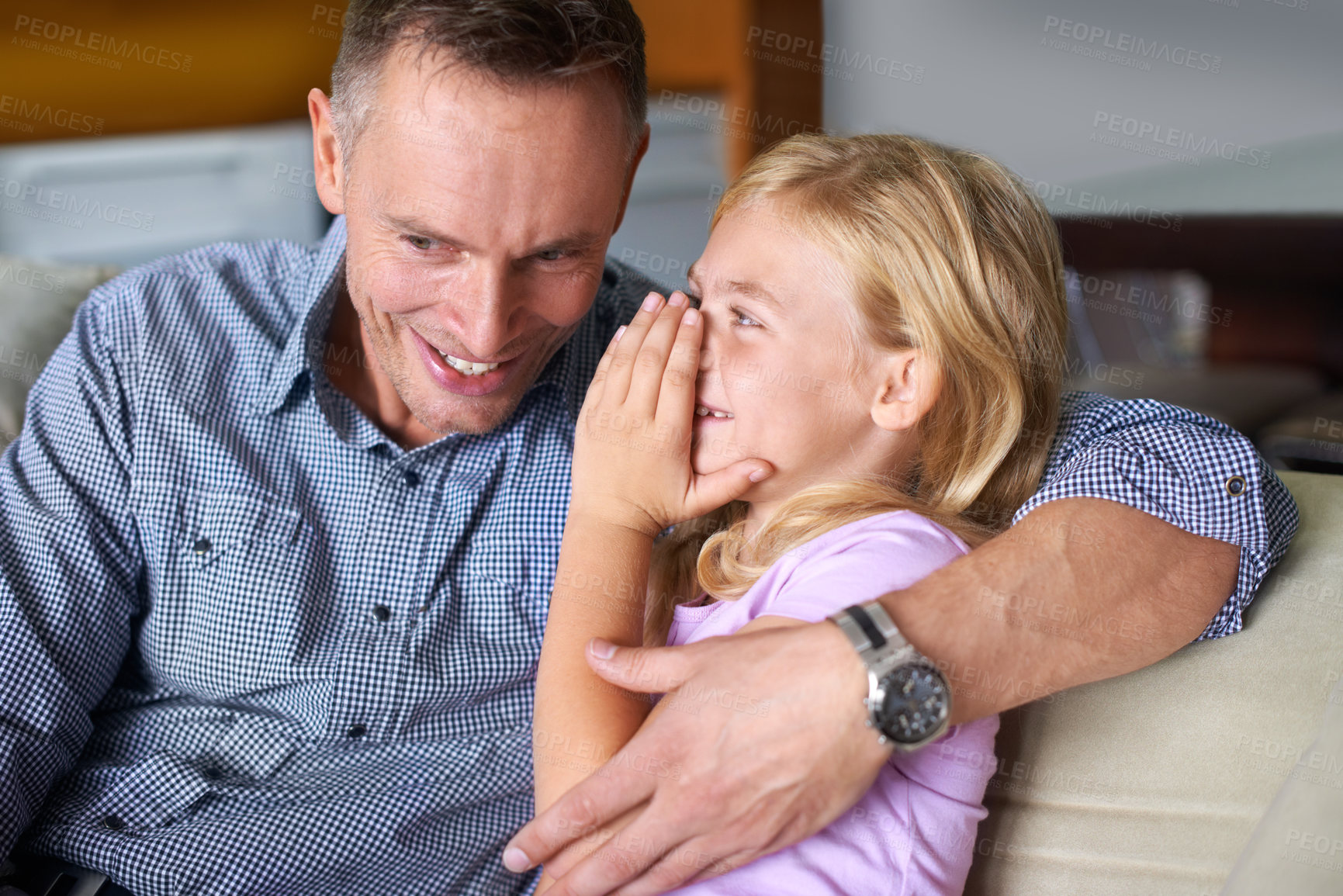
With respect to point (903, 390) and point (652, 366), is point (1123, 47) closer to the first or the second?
point (903, 390)

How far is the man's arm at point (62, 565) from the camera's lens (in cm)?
124

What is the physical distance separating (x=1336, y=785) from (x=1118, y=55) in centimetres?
371

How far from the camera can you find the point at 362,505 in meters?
1.40

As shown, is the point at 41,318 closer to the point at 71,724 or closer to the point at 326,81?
the point at 71,724

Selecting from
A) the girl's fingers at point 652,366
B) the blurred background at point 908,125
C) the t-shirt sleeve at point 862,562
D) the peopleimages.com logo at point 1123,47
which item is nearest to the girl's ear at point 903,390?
the t-shirt sleeve at point 862,562

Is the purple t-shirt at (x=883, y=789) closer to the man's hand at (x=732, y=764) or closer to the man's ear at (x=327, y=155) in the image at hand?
the man's hand at (x=732, y=764)

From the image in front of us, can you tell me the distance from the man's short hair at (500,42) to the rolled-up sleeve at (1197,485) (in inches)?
26.3

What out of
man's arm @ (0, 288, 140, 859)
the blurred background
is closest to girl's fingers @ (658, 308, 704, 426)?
man's arm @ (0, 288, 140, 859)

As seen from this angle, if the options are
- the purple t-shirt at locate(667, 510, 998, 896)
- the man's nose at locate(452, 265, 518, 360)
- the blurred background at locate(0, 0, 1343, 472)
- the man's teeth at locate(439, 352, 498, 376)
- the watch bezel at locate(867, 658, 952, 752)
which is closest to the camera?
the watch bezel at locate(867, 658, 952, 752)

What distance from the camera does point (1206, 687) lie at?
45.2 inches

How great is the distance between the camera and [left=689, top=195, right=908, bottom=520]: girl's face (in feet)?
3.79

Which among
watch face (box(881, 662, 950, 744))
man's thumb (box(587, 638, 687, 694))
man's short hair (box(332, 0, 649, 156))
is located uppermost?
man's short hair (box(332, 0, 649, 156))

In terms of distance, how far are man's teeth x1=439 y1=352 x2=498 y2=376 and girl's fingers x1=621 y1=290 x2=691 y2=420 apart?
233mm

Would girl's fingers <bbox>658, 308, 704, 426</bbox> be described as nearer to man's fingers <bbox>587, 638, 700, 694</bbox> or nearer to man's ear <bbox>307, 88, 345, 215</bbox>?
man's fingers <bbox>587, 638, 700, 694</bbox>
